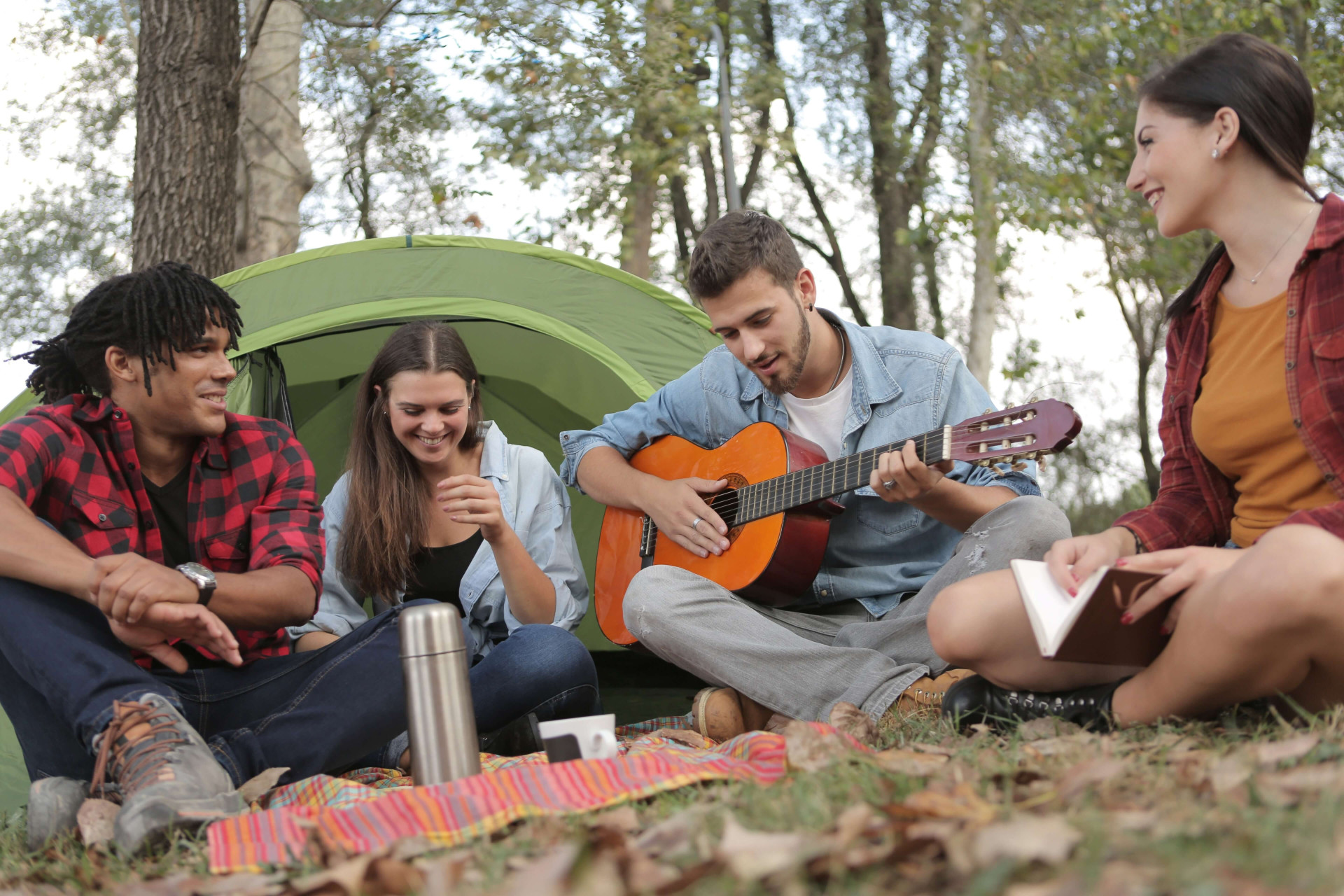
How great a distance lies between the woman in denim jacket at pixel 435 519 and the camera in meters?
2.89

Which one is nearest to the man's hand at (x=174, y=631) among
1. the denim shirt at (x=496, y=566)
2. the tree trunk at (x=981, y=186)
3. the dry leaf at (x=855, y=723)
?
the denim shirt at (x=496, y=566)

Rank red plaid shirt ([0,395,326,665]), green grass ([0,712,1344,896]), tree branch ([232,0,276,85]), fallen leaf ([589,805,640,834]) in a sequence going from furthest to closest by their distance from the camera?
tree branch ([232,0,276,85])
red plaid shirt ([0,395,326,665])
fallen leaf ([589,805,640,834])
green grass ([0,712,1344,896])

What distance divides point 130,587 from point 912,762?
1378mm

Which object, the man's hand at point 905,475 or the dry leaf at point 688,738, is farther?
the dry leaf at point 688,738

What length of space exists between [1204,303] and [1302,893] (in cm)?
148

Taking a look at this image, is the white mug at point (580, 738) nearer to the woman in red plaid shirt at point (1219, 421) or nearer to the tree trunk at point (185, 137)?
the woman in red plaid shirt at point (1219, 421)

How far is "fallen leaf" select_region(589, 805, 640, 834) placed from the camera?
4.62ft

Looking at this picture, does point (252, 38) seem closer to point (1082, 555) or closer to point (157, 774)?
point (157, 774)

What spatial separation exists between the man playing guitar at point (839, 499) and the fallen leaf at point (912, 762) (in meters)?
0.67

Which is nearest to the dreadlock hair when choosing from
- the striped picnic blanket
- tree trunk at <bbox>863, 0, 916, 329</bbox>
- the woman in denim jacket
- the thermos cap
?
the woman in denim jacket

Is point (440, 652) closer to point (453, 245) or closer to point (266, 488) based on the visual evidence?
point (266, 488)

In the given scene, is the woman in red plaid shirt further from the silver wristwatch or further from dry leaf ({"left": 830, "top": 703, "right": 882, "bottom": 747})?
the silver wristwatch

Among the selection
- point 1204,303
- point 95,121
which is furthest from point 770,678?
point 95,121

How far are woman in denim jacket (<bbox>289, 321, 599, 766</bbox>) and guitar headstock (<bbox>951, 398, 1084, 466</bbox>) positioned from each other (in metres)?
1.08
